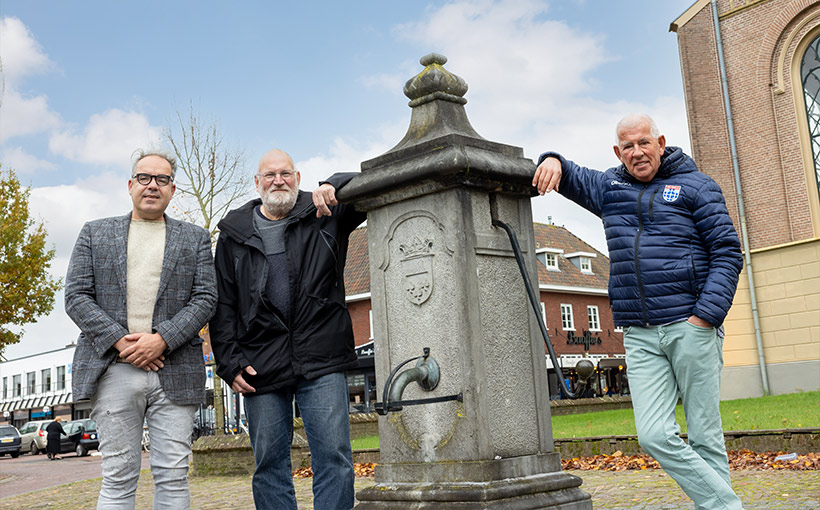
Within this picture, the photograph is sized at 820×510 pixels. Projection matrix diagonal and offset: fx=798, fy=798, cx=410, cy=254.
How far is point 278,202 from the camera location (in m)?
4.22

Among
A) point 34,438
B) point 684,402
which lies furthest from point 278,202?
point 34,438

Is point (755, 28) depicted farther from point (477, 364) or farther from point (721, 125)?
point (477, 364)

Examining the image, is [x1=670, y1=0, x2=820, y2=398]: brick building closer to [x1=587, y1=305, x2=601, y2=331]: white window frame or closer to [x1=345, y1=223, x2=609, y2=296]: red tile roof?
[x1=345, y1=223, x2=609, y2=296]: red tile roof

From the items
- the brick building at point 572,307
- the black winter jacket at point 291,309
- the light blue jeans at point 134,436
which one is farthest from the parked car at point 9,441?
the light blue jeans at point 134,436

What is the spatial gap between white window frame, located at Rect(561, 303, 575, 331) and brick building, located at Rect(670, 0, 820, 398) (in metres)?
21.1

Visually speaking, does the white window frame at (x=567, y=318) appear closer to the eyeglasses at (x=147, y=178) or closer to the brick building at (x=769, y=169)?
the brick building at (x=769, y=169)

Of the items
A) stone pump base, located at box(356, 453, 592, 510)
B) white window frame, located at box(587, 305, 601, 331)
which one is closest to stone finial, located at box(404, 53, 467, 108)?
stone pump base, located at box(356, 453, 592, 510)

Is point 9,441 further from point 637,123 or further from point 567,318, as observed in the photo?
point 637,123

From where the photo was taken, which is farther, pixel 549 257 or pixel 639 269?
pixel 549 257

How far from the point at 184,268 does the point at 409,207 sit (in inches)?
46.6

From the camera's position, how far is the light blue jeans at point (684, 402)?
3561mm

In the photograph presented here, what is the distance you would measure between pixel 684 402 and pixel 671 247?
72 cm

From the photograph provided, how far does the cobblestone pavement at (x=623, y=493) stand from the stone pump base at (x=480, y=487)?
1.87m

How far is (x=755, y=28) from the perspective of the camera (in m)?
20.0
